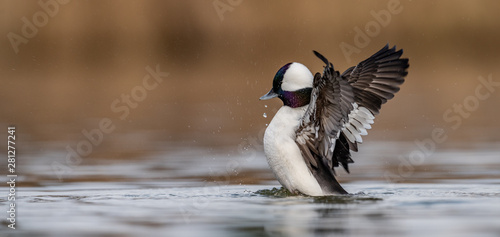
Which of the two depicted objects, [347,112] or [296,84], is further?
[296,84]

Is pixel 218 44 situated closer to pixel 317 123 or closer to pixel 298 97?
pixel 298 97

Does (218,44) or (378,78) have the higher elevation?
(218,44)

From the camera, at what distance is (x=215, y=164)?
36.5ft

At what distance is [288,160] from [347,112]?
0.69m

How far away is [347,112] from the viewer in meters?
8.04

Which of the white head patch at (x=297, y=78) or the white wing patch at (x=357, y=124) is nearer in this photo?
the white head patch at (x=297, y=78)

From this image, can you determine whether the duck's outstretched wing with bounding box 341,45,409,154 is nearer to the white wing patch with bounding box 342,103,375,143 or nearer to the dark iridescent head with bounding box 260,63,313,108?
the white wing patch with bounding box 342,103,375,143

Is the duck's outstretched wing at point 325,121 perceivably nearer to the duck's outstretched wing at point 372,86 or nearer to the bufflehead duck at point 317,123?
the bufflehead duck at point 317,123

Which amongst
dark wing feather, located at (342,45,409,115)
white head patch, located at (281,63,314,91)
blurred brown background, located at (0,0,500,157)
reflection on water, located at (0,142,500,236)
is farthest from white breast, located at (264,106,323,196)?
blurred brown background, located at (0,0,500,157)

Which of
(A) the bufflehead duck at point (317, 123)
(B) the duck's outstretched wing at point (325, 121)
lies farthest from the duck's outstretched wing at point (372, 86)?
(B) the duck's outstretched wing at point (325, 121)

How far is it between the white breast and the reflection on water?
139 mm

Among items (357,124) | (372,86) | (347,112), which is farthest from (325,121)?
(372,86)

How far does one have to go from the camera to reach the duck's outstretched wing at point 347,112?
317 inches

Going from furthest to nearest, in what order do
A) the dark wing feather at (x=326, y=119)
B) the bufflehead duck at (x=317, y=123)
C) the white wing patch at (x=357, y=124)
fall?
the white wing patch at (x=357, y=124), the bufflehead duck at (x=317, y=123), the dark wing feather at (x=326, y=119)
